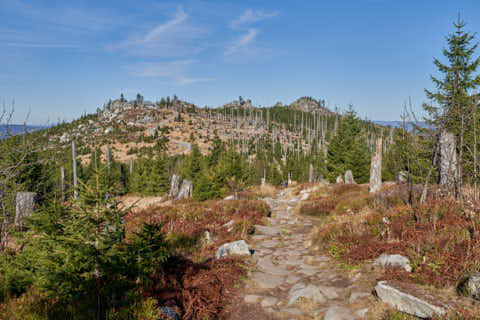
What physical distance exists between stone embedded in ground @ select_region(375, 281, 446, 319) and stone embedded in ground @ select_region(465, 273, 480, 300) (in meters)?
0.57

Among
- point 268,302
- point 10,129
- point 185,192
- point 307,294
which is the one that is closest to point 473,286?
point 307,294

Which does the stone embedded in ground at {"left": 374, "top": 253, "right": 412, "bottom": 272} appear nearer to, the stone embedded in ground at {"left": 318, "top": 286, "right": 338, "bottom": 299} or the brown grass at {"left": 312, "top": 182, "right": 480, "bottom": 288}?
the brown grass at {"left": 312, "top": 182, "right": 480, "bottom": 288}

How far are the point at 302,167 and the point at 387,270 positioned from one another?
41.6m

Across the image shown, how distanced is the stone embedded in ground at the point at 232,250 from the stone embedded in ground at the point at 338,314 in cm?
300

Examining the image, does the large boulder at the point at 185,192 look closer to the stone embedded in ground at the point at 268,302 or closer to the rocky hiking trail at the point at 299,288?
the rocky hiking trail at the point at 299,288

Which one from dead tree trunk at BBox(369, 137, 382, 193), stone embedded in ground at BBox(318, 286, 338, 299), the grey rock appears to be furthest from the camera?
dead tree trunk at BBox(369, 137, 382, 193)

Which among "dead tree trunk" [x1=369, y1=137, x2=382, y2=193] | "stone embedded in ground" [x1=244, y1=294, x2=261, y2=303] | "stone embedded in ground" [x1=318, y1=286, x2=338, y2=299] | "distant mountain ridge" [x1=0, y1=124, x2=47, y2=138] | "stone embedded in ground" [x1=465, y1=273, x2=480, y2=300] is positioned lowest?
"stone embedded in ground" [x1=244, y1=294, x2=261, y2=303]

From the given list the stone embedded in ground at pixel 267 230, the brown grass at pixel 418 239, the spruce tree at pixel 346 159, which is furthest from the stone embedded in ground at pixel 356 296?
the spruce tree at pixel 346 159

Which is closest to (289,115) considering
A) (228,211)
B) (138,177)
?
(138,177)

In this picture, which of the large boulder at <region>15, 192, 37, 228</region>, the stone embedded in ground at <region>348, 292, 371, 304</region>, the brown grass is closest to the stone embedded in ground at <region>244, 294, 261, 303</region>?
the stone embedded in ground at <region>348, 292, 371, 304</region>

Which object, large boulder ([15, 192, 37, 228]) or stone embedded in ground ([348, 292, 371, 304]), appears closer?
stone embedded in ground ([348, 292, 371, 304])

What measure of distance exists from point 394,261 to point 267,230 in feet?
15.3

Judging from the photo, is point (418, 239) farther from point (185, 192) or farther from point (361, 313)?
point (185, 192)

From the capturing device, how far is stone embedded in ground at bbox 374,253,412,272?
4685 millimetres
